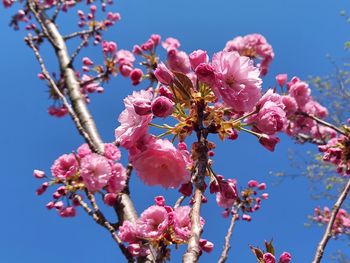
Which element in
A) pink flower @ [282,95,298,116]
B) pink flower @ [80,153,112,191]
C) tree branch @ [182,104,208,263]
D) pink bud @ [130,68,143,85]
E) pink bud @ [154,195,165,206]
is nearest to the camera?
tree branch @ [182,104,208,263]

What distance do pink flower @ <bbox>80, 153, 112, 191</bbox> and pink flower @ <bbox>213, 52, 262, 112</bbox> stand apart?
1409mm

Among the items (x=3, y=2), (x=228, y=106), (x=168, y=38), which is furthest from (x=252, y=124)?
(x=3, y=2)

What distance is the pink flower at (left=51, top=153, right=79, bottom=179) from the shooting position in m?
2.89

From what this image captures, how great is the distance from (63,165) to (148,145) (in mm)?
1671

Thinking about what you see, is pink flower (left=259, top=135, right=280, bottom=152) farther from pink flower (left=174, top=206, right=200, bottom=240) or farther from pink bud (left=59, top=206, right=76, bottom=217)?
pink bud (left=59, top=206, right=76, bottom=217)

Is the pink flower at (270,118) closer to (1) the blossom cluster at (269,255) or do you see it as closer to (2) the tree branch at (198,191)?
(2) the tree branch at (198,191)

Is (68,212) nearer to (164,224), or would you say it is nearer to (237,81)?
(164,224)

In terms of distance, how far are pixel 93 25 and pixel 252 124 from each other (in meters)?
5.14

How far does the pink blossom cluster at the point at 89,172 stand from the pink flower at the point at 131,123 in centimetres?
122

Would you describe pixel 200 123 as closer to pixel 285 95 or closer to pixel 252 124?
pixel 252 124

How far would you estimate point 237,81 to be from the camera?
4.81 feet

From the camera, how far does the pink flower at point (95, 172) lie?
262 cm

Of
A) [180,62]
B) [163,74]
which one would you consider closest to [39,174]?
[180,62]

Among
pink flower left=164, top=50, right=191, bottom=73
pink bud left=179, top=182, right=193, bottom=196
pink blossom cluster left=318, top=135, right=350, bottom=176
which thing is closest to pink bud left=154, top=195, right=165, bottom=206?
pink bud left=179, top=182, right=193, bottom=196
